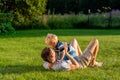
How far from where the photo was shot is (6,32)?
824 inches

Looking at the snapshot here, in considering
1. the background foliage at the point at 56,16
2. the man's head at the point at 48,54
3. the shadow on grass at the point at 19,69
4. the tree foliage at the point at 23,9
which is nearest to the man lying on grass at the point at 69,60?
the man's head at the point at 48,54

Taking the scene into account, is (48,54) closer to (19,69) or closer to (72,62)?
(72,62)

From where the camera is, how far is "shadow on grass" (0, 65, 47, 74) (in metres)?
9.07

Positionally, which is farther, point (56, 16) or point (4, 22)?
point (56, 16)

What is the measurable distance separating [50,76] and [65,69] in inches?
26.2

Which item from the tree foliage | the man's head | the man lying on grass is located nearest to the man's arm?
the man lying on grass

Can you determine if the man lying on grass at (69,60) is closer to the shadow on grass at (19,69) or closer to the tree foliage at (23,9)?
the shadow on grass at (19,69)

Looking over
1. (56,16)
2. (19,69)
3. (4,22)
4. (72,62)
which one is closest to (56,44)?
(72,62)

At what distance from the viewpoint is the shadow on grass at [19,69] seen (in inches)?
357

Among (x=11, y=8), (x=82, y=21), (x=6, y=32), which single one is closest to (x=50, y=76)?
(x=6, y=32)

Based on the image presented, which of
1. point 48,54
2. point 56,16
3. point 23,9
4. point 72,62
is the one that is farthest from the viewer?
point 56,16

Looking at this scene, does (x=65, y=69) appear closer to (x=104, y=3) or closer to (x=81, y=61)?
(x=81, y=61)

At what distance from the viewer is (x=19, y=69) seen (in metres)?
9.38

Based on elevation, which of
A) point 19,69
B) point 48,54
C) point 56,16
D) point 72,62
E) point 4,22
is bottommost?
point 56,16
